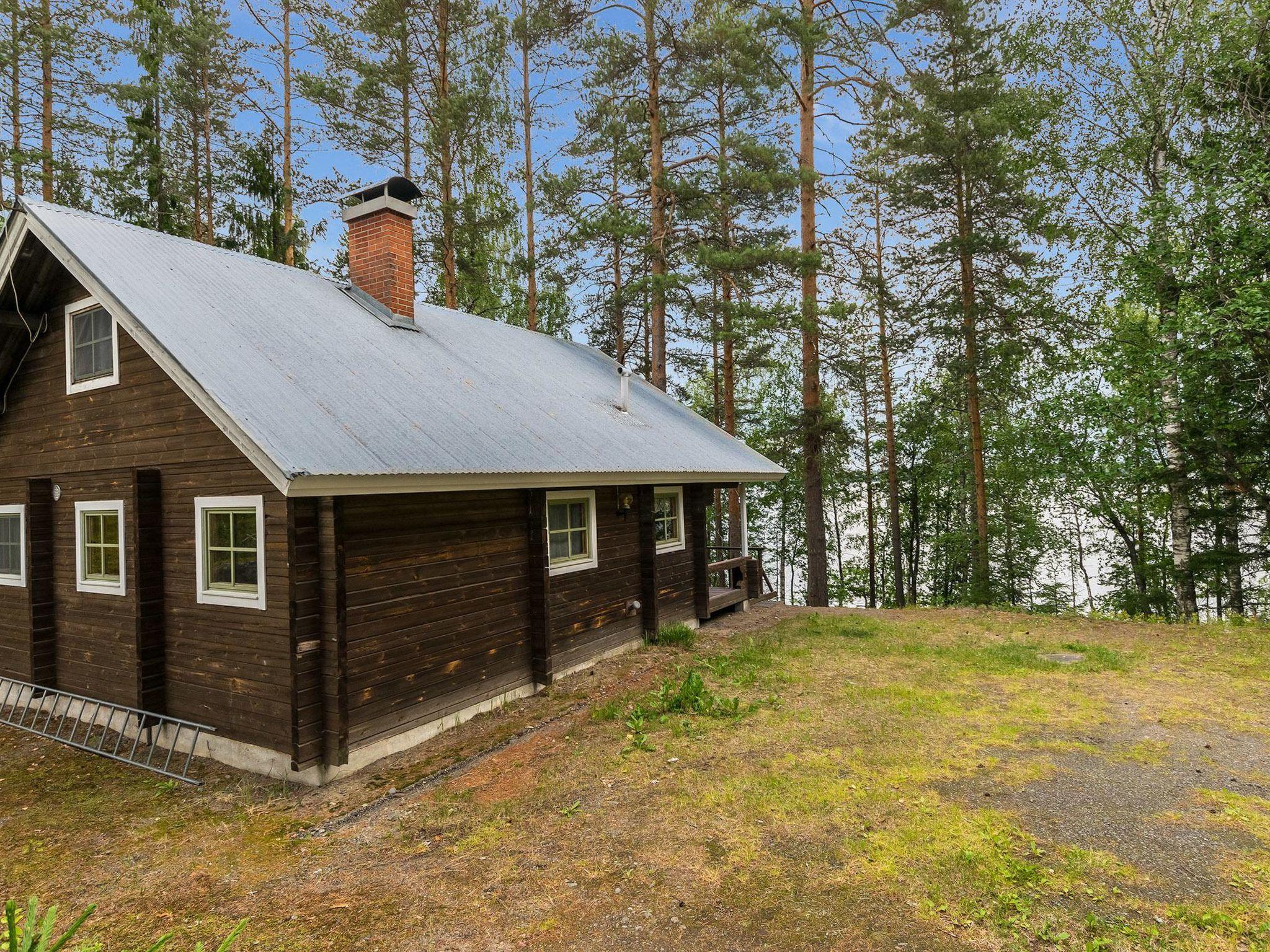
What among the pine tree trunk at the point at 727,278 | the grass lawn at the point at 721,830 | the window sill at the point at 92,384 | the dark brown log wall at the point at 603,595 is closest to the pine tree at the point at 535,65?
the pine tree trunk at the point at 727,278

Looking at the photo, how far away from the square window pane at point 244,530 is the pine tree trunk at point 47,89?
40.4 ft

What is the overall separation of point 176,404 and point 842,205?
18.2 meters

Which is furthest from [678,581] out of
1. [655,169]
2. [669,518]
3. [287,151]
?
[287,151]

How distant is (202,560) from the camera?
6156 mm

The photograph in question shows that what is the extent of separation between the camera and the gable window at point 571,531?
8.23 metres

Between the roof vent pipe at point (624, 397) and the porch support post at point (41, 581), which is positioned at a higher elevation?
the roof vent pipe at point (624, 397)

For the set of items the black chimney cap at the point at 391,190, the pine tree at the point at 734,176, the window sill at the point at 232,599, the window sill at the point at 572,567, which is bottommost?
the window sill at the point at 572,567

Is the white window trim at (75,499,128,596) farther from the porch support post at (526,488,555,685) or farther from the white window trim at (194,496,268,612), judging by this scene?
the porch support post at (526,488,555,685)

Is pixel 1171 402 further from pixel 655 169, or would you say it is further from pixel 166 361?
Answer: pixel 166 361

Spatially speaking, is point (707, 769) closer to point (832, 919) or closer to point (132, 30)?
point (832, 919)

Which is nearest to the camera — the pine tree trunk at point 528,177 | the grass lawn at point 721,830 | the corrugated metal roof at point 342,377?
the grass lawn at point 721,830

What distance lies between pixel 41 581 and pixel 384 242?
18.8 ft

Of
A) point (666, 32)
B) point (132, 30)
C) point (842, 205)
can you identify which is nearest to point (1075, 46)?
point (842, 205)

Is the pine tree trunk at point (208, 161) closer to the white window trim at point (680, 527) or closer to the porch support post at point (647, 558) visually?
the white window trim at point (680, 527)
